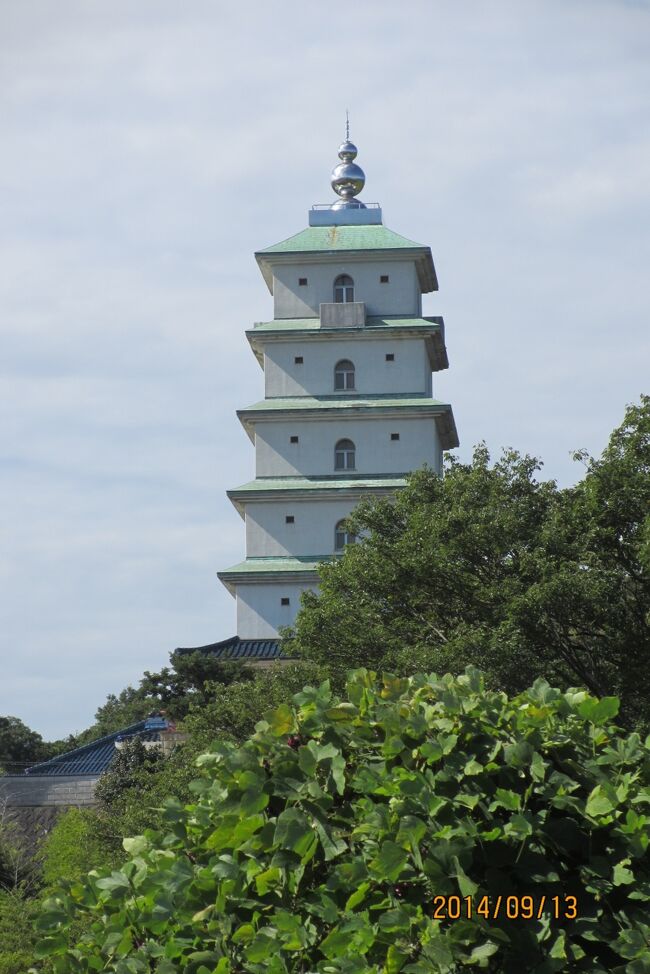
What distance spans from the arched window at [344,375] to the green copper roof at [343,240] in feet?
12.6

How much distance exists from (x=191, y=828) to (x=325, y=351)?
41190 mm

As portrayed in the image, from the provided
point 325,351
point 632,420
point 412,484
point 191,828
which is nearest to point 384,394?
point 325,351

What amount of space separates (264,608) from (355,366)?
8.11m

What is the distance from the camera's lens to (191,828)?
7832mm

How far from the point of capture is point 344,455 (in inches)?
1874

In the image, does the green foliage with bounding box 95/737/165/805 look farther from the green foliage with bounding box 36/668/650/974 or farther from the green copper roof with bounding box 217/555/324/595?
the green foliage with bounding box 36/668/650/974

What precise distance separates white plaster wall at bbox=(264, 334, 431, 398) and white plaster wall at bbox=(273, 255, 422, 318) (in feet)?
4.30

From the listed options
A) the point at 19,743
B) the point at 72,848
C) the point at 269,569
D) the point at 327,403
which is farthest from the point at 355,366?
the point at 19,743

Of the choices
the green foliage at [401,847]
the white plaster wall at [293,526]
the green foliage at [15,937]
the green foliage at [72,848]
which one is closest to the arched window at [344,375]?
the white plaster wall at [293,526]

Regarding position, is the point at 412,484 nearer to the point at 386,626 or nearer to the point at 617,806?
the point at 386,626

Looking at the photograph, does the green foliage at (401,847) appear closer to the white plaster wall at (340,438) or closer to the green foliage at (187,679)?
the green foliage at (187,679)

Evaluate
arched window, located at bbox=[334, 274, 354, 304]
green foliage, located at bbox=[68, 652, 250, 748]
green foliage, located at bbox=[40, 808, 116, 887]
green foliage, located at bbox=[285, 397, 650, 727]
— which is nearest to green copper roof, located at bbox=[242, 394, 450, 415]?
arched window, located at bbox=[334, 274, 354, 304]

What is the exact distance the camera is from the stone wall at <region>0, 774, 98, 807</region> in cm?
3859
